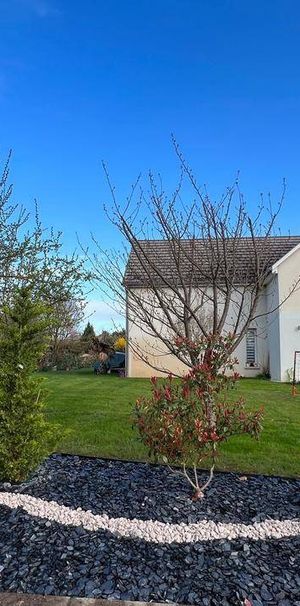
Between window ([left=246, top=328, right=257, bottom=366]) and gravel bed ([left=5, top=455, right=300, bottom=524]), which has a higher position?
window ([left=246, top=328, right=257, bottom=366])

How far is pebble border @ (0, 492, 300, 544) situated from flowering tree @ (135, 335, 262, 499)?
1.80ft

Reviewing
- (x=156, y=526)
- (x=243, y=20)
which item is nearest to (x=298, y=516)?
(x=156, y=526)

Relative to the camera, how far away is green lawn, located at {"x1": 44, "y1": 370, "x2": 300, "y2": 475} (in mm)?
5488

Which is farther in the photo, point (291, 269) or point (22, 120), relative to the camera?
point (291, 269)

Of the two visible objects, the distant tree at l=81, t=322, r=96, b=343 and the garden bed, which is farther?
the distant tree at l=81, t=322, r=96, b=343

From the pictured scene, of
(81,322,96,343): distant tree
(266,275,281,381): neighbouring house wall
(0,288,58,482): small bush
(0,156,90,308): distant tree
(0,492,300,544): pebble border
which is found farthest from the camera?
(81,322,96,343): distant tree

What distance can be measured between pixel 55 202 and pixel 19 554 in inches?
327

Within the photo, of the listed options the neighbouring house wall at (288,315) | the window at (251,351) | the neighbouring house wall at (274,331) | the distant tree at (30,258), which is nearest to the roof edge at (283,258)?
the neighbouring house wall at (288,315)

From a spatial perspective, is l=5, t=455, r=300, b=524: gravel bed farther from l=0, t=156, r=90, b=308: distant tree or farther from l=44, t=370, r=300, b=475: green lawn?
l=0, t=156, r=90, b=308: distant tree

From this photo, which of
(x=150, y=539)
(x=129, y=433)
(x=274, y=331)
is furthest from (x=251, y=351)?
(x=150, y=539)

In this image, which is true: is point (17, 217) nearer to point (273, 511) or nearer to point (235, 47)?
point (235, 47)

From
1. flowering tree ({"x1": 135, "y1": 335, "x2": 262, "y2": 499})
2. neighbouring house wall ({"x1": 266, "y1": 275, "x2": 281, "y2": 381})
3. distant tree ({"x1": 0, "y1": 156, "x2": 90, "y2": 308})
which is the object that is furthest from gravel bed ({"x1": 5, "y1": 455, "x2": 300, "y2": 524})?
neighbouring house wall ({"x1": 266, "y1": 275, "x2": 281, "y2": 381})

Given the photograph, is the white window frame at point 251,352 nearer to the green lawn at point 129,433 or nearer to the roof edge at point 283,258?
the roof edge at point 283,258

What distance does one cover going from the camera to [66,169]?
1012cm
